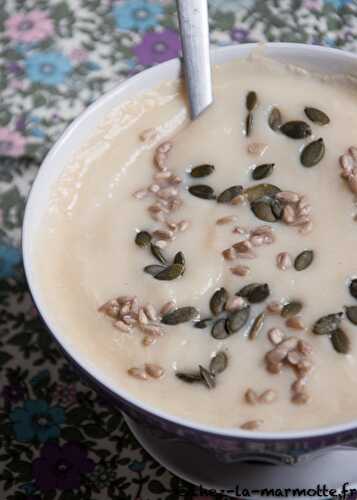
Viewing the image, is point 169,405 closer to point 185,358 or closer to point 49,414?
point 185,358

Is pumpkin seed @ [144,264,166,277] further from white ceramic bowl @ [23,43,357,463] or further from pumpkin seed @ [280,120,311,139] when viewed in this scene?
pumpkin seed @ [280,120,311,139]

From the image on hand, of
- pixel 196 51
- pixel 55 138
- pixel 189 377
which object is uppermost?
pixel 196 51

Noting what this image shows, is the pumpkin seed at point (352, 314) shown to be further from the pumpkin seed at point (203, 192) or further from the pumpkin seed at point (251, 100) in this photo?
the pumpkin seed at point (251, 100)

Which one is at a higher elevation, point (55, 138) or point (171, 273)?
point (171, 273)

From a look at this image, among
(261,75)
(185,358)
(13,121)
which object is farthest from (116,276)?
(13,121)

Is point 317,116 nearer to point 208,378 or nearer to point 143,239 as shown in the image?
point 143,239

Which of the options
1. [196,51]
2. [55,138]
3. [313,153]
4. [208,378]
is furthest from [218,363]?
[55,138]
